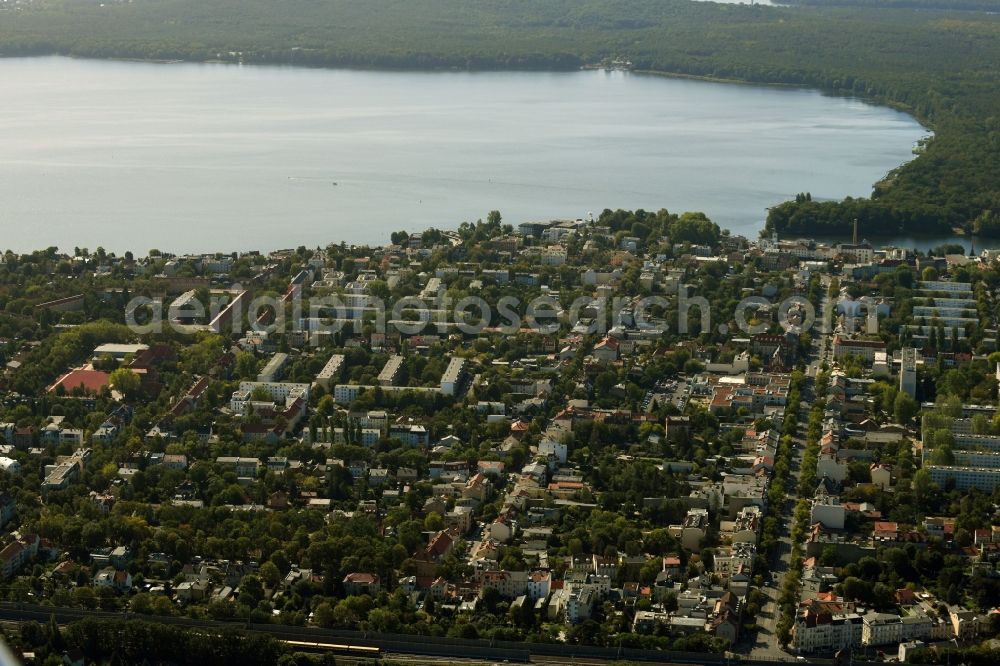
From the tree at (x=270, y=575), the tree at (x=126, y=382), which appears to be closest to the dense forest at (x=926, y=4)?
the tree at (x=126, y=382)

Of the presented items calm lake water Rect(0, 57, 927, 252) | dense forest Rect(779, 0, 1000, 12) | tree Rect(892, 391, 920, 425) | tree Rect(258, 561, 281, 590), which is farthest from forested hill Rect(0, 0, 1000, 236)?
tree Rect(258, 561, 281, 590)

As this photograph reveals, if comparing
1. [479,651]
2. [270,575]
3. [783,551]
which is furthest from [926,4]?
[479,651]

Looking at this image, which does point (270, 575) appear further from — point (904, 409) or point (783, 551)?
point (904, 409)

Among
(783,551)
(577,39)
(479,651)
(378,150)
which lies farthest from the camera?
(577,39)

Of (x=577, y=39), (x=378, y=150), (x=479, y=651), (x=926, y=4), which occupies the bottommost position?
(x=378, y=150)

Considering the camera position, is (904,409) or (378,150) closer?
(904,409)

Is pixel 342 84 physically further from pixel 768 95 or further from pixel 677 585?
pixel 677 585

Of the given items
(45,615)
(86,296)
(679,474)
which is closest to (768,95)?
(86,296)
